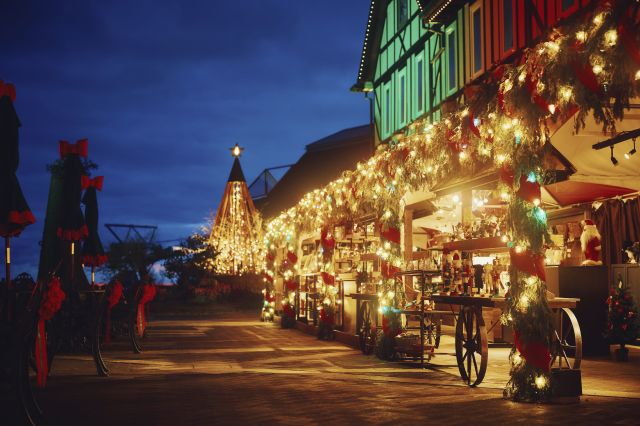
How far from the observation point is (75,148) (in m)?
12.8

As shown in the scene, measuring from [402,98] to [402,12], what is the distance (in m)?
2.27

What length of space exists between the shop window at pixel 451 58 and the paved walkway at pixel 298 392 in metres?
6.66

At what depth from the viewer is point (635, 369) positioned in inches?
352

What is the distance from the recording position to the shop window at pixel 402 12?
1795cm

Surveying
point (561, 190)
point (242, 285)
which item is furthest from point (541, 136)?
point (242, 285)

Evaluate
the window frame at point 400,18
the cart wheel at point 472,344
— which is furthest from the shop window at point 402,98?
the cart wheel at point 472,344

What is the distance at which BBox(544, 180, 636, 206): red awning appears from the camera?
12344 millimetres

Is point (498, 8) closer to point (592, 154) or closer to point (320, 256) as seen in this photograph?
Result: point (592, 154)

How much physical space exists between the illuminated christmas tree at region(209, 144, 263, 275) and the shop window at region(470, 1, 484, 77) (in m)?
13.7

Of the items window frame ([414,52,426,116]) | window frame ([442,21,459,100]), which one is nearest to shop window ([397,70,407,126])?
window frame ([414,52,426,116])

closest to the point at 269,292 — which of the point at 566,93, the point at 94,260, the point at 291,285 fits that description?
the point at 291,285

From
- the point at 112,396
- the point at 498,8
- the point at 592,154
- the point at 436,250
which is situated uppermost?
the point at 498,8

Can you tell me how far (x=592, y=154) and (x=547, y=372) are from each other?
17.3ft

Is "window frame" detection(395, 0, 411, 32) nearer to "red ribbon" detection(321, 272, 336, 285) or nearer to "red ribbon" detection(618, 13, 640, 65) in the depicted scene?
"red ribbon" detection(321, 272, 336, 285)
